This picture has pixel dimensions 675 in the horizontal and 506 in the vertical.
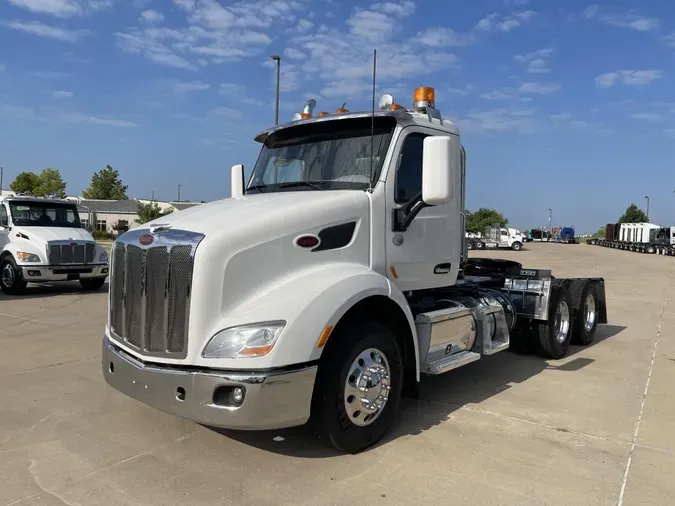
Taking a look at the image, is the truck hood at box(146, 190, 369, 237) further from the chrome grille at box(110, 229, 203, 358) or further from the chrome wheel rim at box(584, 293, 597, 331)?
the chrome wheel rim at box(584, 293, 597, 331)

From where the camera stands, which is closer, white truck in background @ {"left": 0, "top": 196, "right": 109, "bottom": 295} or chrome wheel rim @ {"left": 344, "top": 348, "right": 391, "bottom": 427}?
chrome wheel rim @ {"left": 344, "top": 348, "right": 391, "bottom": 427}

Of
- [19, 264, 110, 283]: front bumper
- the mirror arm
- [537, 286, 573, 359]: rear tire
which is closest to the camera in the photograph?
the mirror arm

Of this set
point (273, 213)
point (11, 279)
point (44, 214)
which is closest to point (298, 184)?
point (273, 213)

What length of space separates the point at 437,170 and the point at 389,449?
7.08ft

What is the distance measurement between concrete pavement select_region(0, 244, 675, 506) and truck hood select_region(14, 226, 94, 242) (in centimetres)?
694

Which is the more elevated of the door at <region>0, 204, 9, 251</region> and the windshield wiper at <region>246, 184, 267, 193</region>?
the windshield wiper at <region>246, 184, 267, 193</region>

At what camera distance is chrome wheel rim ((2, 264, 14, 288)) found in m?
12.8

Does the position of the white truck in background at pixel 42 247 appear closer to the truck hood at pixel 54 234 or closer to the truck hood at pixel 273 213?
the truck hood at pixel 54 234

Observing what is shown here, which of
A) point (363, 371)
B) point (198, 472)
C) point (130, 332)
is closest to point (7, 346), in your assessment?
point (130, 332)

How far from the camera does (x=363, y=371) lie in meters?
4.12

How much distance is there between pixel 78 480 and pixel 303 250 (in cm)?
213

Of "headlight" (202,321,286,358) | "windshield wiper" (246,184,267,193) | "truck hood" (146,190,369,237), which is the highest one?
"windshield wiper" (246,184,267,193)

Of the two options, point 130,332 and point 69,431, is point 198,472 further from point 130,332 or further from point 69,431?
point 69,431

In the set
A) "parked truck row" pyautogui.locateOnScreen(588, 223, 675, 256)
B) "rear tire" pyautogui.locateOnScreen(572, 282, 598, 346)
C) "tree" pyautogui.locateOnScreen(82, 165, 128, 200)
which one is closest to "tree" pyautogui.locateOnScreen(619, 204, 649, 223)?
"parked truck row" pyautogui.locateOnScreen(588, 223, 675, 256)
